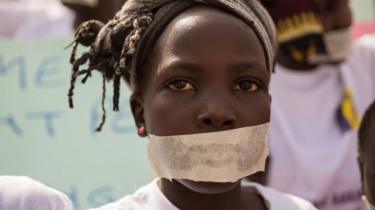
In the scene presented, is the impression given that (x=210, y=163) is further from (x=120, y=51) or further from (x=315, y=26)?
(x=315, y=26)

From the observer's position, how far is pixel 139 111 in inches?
77.3

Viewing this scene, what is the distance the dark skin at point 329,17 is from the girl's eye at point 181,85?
1484 mm

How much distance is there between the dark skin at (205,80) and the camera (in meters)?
1.78

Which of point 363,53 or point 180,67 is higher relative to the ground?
point 180,67

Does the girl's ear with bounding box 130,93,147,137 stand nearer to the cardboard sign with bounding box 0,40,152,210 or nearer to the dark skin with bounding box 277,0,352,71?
the cardboard sign with bounding box 0,40,152,210

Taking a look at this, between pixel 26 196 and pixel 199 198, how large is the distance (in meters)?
0.40

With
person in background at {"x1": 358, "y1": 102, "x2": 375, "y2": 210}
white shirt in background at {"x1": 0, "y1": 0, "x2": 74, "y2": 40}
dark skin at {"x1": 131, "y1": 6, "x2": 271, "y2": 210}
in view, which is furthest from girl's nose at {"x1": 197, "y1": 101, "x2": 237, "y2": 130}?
white shirt in background at {"x1": 0, "y1": 0, "x2": 74, "y2": 40}

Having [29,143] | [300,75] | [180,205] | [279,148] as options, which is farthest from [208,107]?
[300,75]

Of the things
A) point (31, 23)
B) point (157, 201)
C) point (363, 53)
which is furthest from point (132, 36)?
point (31, 23)

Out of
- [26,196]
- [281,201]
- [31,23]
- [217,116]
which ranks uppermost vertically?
[217,116]

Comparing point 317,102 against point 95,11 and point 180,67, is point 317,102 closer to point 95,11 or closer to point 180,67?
point 95,11

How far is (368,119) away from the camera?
2.17 metres

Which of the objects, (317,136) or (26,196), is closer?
(26,196)

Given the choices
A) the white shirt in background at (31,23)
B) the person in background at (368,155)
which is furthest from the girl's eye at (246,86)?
the white shirt in background at (31,23)
